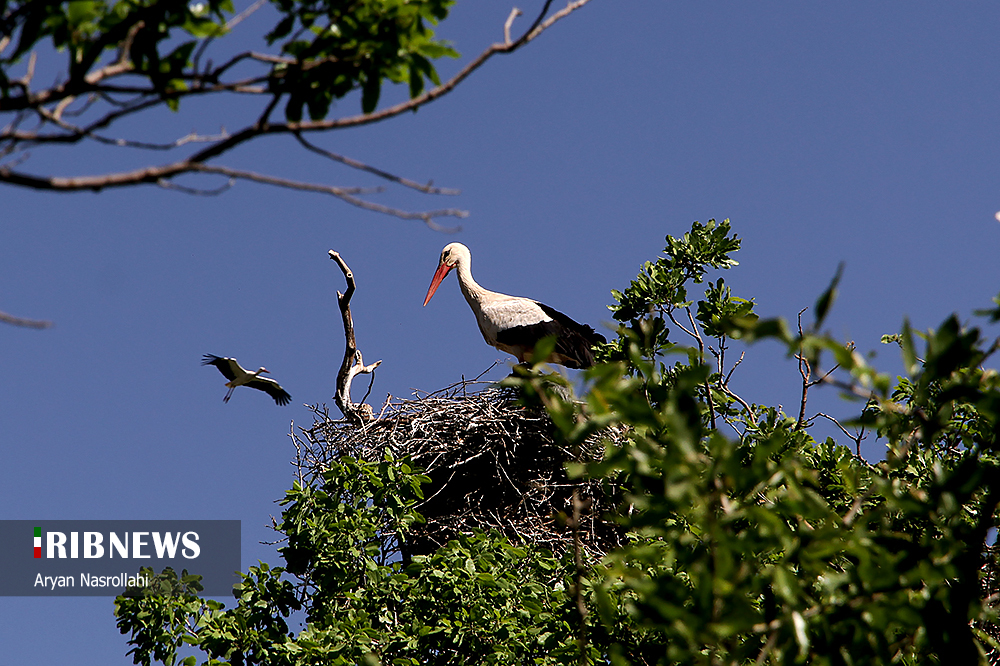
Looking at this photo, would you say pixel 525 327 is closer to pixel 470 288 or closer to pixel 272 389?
pixel 470 288

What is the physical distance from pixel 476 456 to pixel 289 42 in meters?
4.84

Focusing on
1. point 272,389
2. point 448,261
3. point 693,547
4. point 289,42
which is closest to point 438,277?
point 448,261

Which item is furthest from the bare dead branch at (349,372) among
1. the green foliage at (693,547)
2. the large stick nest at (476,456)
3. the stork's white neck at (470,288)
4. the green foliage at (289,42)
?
the green foliage at (289,42)

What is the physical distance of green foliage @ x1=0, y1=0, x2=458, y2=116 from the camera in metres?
2.07

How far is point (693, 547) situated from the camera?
154 inches

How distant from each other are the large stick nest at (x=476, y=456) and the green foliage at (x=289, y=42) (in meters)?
4.57

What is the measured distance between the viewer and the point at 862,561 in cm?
196

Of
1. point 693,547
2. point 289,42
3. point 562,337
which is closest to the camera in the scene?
point 289,42

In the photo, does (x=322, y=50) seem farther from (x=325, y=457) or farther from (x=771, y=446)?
(x=325, y=457)

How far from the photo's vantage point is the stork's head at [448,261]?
9.98 m

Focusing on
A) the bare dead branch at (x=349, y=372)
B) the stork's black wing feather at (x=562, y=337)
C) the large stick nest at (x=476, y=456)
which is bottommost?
the large stick nest at (x=476, y=456)

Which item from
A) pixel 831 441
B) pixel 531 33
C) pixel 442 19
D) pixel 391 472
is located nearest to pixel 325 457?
pixel 391 472

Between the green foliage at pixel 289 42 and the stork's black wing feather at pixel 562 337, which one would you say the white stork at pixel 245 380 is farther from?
the green foliage at pixel 289 42

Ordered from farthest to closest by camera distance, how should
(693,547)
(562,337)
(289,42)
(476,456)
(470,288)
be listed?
(470,288) → (562,337) → (476,456) → (693,547) → (289,42)
